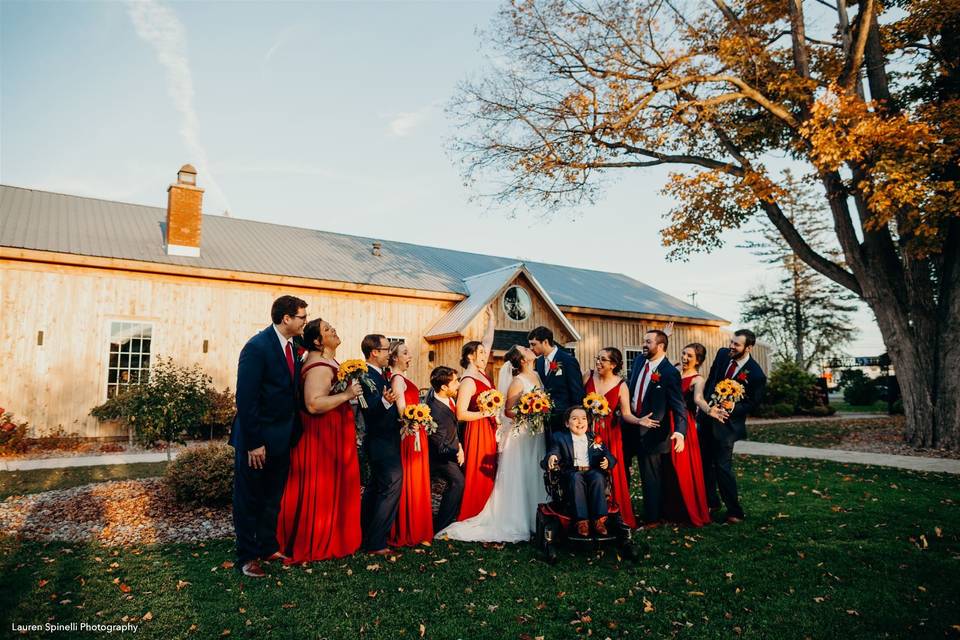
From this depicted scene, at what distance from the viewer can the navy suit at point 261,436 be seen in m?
4.71

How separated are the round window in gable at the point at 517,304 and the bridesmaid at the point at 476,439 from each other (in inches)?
425

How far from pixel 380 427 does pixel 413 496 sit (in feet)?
2.94

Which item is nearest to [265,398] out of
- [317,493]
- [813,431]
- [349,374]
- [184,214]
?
[349,374]

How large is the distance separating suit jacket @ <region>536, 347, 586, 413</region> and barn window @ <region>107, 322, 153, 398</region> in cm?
1159

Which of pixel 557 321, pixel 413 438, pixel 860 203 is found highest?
pixel 860 203

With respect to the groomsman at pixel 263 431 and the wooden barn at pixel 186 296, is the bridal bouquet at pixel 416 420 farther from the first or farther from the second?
the wooden barn at pixel 186 296

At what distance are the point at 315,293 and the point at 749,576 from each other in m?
13.9

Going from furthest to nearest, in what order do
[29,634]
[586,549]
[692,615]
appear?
[586,549] < [692,615] < [29,634]

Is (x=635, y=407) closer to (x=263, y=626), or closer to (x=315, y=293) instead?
(x=263, y=626)

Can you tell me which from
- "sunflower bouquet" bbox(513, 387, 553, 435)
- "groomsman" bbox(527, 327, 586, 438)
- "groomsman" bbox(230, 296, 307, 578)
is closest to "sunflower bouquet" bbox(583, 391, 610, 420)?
"groomsman" bbox(527, 327, 586, 438)

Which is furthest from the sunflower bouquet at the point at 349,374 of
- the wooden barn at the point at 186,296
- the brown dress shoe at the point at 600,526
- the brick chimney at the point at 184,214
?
the brick chimney at the point at 184,214

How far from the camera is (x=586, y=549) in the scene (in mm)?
5531

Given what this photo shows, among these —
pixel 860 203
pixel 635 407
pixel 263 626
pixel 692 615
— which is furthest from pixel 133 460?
pixel 860 203

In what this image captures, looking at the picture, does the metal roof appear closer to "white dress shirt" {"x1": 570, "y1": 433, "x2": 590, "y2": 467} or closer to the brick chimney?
the brick chimney
